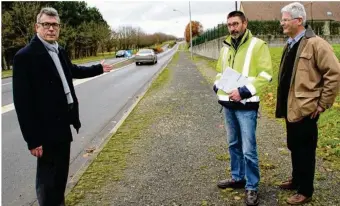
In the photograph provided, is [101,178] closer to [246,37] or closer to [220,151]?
[220,151]

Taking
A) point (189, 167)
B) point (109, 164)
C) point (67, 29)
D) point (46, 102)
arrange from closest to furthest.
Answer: point (46, 102) < point (189, 167) < point (109, 164) < point (67, 29)

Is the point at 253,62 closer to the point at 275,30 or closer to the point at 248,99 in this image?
the point at 248,99

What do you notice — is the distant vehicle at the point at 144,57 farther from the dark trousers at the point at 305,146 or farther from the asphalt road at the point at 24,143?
the dark trousers at the point at 305,146

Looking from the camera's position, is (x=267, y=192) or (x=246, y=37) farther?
(x=267, y=192)

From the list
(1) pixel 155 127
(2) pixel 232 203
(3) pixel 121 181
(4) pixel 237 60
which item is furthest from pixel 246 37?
(1) pixel 155 127

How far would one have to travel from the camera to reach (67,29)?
5094cm

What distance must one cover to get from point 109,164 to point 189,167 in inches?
→ 47.1

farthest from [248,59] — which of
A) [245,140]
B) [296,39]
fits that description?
[245,140]

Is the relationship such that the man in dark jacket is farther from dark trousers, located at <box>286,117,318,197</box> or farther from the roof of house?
the roof of house

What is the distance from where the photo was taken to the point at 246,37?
148 inches

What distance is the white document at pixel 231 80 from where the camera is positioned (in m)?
3.73

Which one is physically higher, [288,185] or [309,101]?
[309,101]

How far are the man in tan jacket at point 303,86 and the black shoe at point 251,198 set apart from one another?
1.13ft

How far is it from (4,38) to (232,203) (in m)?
37.2
